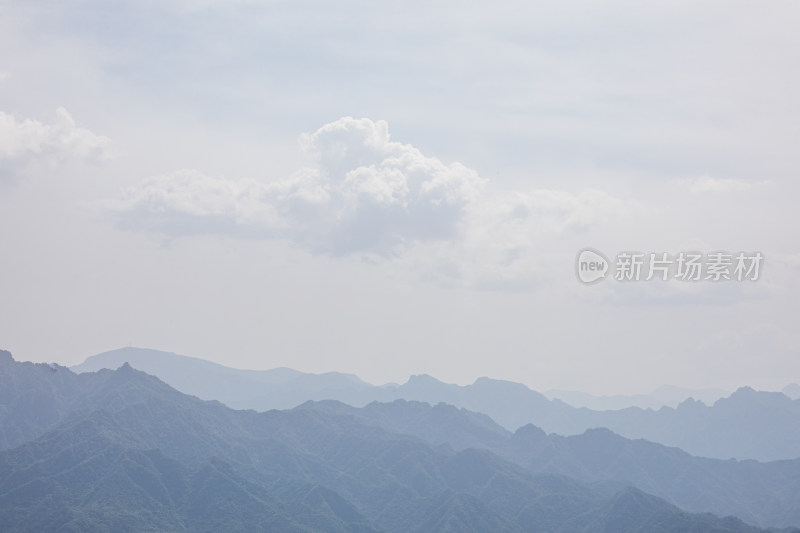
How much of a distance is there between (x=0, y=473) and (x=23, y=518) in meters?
26.5

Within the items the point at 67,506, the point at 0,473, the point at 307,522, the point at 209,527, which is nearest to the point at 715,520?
the point at 307,522

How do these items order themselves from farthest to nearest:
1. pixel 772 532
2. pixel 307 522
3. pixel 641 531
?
pixel 307 522
pixel 641 531
pixel 772 532

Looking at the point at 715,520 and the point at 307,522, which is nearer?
the point at 715,520

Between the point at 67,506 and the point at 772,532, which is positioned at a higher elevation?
the point at 772,532

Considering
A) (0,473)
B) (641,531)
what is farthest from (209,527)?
(641,531)

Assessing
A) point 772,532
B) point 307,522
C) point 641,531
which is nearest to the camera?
point 772,532

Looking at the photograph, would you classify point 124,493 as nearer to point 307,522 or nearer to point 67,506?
point 67,506

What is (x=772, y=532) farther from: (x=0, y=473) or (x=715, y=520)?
(x=0, y=473)

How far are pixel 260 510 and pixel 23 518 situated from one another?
167 ft

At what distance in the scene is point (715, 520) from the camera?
17775cm

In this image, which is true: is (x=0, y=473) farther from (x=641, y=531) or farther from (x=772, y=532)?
(x=772, y=532)

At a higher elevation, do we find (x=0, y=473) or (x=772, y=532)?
(x=772, y=532)

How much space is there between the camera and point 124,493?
7608 inches

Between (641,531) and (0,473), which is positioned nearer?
(641,531)
